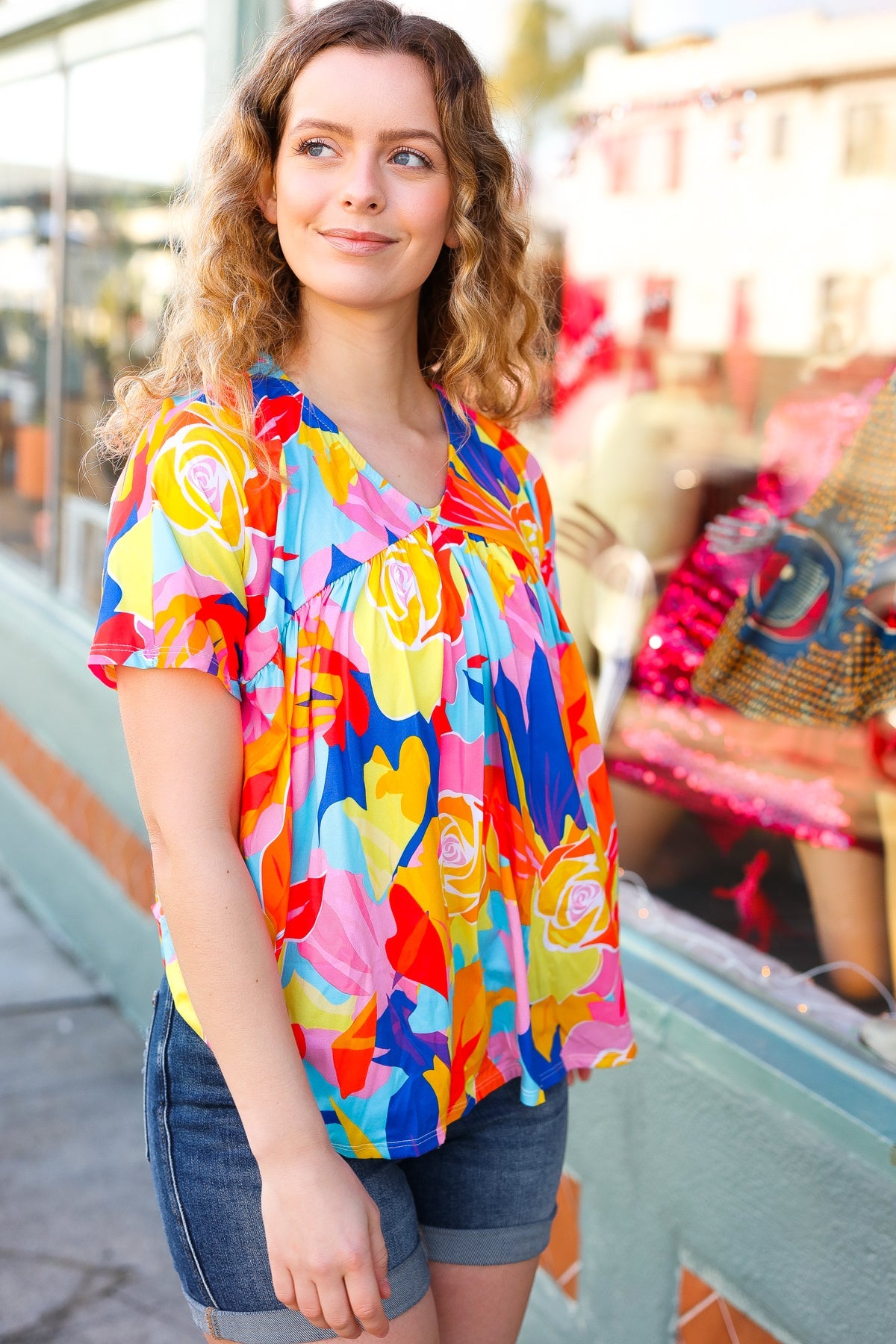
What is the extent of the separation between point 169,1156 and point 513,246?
1.06 meters

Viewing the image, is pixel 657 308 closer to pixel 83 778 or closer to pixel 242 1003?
pixel 242 1003

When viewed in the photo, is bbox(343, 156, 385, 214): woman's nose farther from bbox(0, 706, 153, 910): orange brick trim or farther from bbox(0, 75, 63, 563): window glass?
bbox(0, 75, 63, 563): window glass

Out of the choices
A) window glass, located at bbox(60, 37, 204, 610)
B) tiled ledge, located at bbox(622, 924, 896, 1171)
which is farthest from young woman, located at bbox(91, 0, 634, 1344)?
window glass, located at bbox(60, 37, 204, 610)

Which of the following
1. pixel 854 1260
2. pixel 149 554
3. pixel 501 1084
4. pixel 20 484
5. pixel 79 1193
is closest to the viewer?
pixel 149 554

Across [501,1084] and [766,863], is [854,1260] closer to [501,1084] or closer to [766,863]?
[766,863]

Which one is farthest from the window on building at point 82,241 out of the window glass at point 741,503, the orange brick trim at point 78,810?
the window glass at point 741,503

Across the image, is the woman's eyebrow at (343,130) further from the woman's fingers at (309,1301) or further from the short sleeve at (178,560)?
the woman's fingers at (309,1301)

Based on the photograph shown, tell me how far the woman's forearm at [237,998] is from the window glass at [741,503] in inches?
50.7

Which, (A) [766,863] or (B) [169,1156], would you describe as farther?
(A) [766,863]

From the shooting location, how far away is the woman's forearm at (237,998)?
1146 millimetres

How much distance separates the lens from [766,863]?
2.39 meters

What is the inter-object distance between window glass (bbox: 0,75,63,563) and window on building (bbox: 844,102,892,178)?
10.9ft

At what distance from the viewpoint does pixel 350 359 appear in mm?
1409

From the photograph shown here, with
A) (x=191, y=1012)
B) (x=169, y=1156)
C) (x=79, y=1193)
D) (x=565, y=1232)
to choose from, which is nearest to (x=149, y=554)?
(x=191, y=1012)
